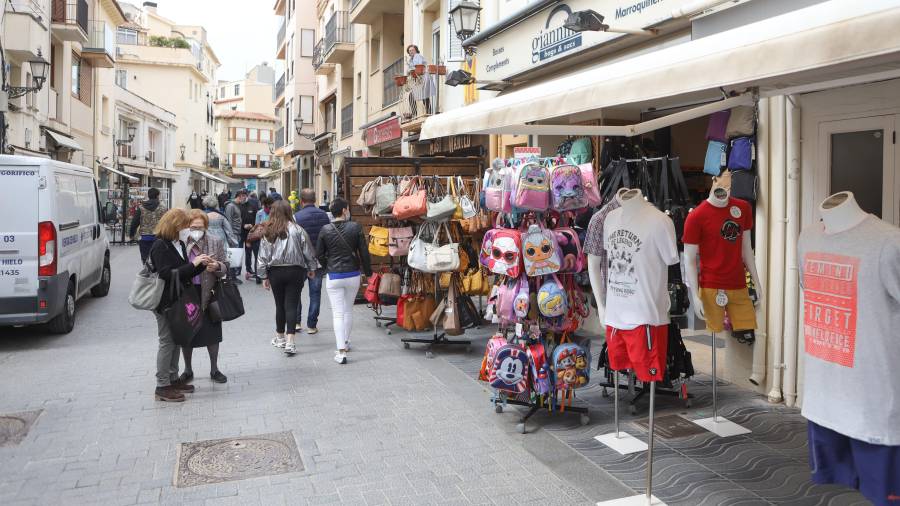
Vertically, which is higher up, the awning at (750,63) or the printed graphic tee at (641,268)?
the awning at (750,63)

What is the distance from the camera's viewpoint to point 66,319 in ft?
31.5

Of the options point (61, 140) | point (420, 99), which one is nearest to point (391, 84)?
point (420, 99)

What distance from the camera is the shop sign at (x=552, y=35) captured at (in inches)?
321

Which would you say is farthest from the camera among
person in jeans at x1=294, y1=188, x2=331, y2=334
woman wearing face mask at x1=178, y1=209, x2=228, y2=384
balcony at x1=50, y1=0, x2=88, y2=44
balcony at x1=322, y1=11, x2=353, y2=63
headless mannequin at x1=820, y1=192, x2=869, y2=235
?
balcony at x1=322, y1=11, x2=353, y2=63

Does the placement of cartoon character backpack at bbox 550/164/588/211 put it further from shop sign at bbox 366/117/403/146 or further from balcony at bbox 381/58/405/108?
balcony at bbox 381/58/405/108

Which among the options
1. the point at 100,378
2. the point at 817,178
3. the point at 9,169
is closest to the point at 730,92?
the point at 817,178

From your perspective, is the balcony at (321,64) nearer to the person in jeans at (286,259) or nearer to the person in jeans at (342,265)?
the person in jeans at (286,259)

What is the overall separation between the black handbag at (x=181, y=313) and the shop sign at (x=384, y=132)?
12589 millimetres

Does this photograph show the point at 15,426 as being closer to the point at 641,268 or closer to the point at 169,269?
the point at 169,269

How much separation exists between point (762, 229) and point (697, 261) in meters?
1.60

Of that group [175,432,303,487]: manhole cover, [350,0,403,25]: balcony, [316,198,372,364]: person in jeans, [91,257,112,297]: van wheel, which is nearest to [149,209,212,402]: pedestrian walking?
[175,432,303,487]: manhole cover

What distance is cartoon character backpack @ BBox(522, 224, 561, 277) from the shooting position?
5.61m

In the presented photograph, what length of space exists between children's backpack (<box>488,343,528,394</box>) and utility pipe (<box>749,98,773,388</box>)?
2341 mm

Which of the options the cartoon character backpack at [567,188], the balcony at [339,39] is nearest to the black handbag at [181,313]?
the cartoon character backpack at [567,188]
